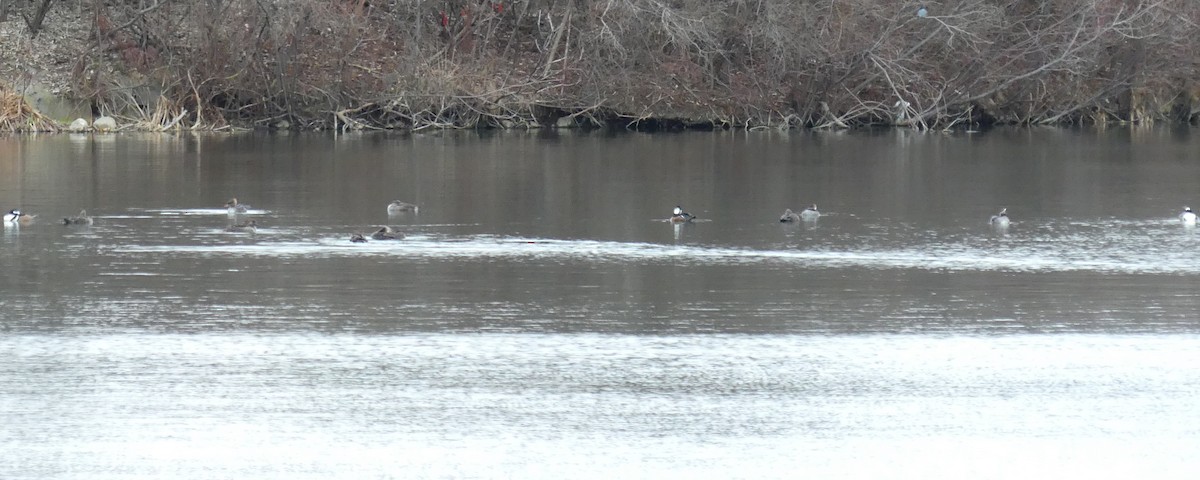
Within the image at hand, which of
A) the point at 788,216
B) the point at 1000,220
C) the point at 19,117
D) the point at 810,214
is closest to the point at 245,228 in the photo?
the point at 788,216

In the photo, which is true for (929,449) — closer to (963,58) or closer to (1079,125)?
(963,58)

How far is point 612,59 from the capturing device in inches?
1870

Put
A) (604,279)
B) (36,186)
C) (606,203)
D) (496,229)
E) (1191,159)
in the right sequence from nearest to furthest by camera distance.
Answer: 1. (604,279)
2. (496,229)
3. (606,203)
4. (36,186)
5. (1191,159)

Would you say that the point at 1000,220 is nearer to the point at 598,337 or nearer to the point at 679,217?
the point at 679,217

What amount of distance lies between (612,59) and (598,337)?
117ft

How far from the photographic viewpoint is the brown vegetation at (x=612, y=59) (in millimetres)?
46031

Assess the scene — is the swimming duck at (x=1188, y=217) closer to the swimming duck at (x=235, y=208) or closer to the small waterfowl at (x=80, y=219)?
the swimming duck at (x=235, y=208)

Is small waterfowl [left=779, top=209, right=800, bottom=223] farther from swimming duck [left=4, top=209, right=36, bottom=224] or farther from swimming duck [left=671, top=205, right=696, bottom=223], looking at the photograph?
swimming duck [left=4, top=209, right=36, bottom=224]

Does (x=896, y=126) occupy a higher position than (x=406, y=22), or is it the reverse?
(x=406, y=22)

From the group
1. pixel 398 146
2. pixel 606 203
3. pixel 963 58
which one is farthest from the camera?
pixel 963 58

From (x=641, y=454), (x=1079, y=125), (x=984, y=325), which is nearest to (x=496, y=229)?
(x=984, y=325)

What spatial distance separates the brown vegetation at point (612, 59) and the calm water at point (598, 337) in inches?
850

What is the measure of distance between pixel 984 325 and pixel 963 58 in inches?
1441

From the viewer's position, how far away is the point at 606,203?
76.6 ft
